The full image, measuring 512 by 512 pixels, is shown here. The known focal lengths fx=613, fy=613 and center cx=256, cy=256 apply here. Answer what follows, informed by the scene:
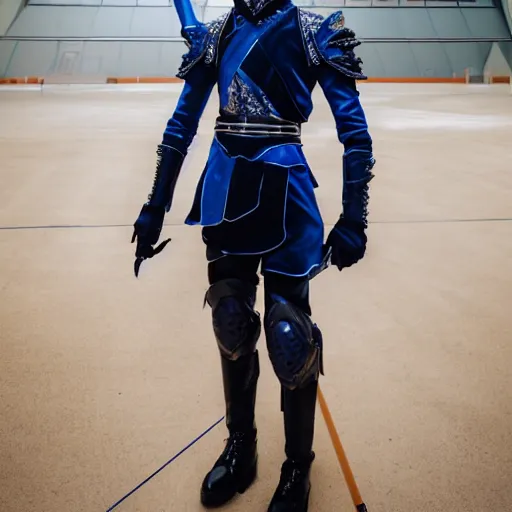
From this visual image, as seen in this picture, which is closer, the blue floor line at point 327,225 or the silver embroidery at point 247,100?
the silver embroidery at point 247,100

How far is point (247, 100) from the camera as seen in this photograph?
4.58ft

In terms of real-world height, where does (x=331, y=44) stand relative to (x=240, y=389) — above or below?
above

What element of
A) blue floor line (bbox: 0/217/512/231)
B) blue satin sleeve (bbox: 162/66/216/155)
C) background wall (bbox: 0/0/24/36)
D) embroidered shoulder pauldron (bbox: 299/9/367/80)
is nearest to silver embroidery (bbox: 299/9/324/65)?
embroidered shoulder pauldron (bbox: 299/9/367/80)

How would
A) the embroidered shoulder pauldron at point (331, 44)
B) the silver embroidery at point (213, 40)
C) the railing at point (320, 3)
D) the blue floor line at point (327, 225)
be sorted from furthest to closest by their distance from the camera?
the railing at point (320, 3) → the blue floor line at point (327, 225) → the silver embroidery at point (213, 40) → the embroidered shoulder pauldron at point (331, 44)

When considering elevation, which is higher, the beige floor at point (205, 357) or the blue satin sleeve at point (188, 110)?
the blue satin sleeve at point (188, 110)

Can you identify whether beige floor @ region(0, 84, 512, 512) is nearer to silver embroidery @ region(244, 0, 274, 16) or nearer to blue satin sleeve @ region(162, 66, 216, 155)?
blue satin sleeve @ region(162, 66, 216, 155)

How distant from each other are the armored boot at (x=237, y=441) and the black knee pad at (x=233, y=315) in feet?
0.22

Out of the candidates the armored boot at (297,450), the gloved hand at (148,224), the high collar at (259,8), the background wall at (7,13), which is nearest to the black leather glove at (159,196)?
the gloved hand at (148,224)

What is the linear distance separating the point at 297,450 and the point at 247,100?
2.84 ft

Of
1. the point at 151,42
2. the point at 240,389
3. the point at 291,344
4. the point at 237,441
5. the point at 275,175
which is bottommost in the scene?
the point at 237,441

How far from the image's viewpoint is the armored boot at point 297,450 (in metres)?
1.50

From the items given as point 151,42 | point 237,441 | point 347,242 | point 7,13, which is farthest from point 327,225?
point 7,13

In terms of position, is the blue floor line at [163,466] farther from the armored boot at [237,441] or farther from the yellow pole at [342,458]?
the yellow pole at [342,458]

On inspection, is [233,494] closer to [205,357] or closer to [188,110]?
[205,357]
